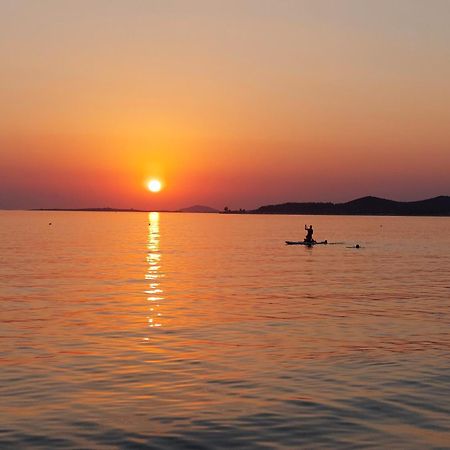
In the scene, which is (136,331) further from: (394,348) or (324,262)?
(324,262)

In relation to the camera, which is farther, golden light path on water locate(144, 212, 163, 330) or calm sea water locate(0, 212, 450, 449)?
golden light path on water locate(144, 212, 163, 330)

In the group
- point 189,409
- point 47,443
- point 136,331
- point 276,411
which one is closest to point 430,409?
point 276,411

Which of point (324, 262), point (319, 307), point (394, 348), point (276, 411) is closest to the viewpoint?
point (276, 411)

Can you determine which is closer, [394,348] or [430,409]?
[430,409]

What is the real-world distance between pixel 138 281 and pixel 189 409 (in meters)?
35.7

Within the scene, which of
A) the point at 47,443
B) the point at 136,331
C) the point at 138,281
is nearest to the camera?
the point at 47,443

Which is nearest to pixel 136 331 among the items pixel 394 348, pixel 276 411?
pixel 394 348

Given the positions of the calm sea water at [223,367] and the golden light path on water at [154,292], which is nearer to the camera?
the calm sea water at [223,367]

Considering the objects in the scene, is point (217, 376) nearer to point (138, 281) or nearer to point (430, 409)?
point (430, 409)

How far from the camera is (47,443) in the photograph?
1457cm

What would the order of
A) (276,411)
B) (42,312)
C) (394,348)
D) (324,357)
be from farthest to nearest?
(42,312), (394,348), (324,357), (276,411)

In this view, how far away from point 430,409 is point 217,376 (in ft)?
20.7

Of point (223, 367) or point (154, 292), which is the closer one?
point (223, 367)

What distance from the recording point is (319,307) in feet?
122
